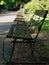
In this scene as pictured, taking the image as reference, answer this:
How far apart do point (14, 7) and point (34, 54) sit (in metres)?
49.7

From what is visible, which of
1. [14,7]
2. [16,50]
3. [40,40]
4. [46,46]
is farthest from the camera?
[14,7]

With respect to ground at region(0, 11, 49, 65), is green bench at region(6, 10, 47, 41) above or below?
above

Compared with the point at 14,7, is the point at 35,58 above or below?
above

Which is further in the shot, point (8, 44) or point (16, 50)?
point (8, 44)

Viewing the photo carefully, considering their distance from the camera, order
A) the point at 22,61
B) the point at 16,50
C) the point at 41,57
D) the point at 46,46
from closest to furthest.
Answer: the point at 22,61
the point at 41,57
the point at 16,50
the point at 46,46

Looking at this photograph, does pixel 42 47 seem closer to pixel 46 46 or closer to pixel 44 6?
pixel 46 46

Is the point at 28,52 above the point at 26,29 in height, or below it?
below

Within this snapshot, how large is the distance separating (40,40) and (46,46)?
1018mm

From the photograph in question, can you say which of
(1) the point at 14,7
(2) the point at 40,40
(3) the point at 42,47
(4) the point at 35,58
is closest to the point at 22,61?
(4) the point at 35,58

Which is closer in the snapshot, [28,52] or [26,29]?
[28,52]

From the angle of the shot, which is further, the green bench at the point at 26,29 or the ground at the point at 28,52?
the ground at the point at 28,52

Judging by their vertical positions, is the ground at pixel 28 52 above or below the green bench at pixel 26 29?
below

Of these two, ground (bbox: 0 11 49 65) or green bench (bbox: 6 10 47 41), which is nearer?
green bench (bbox: 6 10 47 41)

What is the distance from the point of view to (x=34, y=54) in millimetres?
7059
